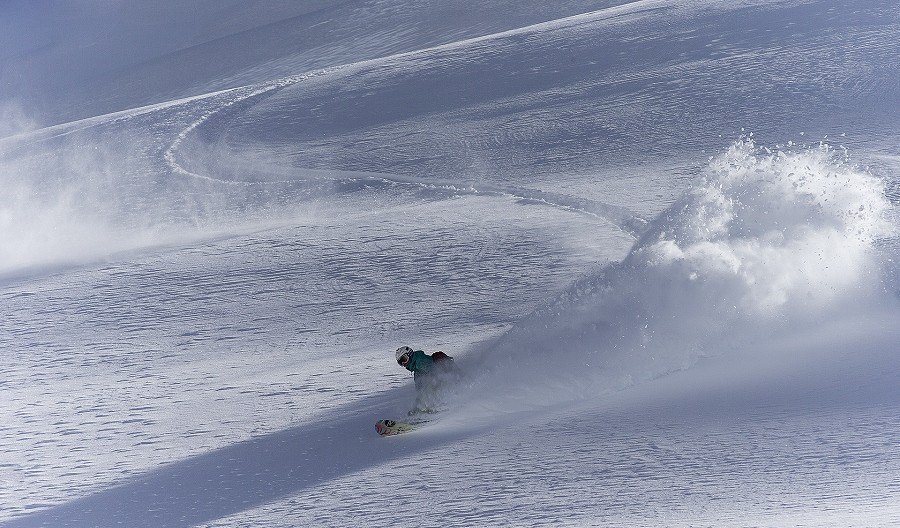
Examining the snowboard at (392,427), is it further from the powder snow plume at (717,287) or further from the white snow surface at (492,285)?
the powder snow plume at (717,287)

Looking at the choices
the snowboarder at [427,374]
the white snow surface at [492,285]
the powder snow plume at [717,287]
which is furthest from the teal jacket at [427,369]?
the powder snow plume at [717,287]

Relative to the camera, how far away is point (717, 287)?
17.8 ft

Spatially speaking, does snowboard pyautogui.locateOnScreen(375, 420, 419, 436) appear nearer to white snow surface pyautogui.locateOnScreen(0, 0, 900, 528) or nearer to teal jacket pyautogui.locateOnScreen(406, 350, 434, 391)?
white snow surface pyautogui.locateOnScreen(0, 0, 900, 528)

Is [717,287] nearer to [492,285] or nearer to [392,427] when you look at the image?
[492,285]

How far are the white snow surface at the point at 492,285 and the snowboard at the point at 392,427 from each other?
0.06 meters

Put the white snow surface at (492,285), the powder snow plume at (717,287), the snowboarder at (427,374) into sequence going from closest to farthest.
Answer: the white snow surface at (492,285)
the snowboarder at (427,374)
the powder snow plume at (717,287)

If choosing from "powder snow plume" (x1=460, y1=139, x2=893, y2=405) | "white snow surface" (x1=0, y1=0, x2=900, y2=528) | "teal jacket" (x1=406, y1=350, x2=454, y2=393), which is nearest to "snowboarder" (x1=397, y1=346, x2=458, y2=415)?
"teal jacket" (x1=406, y1=350, x2=454, y2=393)

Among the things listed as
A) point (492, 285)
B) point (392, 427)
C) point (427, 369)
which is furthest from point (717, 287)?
point (392, 427)

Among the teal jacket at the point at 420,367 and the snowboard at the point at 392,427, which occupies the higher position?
the teal jacket at the point at 420,367

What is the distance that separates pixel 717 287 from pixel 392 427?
2.15 meters

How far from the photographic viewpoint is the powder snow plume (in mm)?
4977

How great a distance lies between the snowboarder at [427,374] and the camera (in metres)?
4.54

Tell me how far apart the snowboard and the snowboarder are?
8cm

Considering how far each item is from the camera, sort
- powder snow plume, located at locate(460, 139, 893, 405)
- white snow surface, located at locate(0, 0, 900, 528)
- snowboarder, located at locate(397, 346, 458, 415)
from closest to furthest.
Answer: white snow surface, located at locate(0, 0, 900, 528)
snowboarder, located at locate(397, 346, 458, 415)
powder snow plume, located at locate(460, 139, 893, 405)
